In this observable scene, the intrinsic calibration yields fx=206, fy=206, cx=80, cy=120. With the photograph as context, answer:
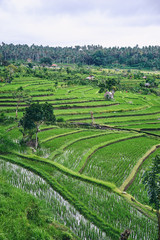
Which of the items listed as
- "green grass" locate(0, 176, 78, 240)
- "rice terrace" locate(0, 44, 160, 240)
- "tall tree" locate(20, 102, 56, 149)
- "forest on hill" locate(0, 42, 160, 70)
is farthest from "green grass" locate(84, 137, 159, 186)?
"forest on hill" locate(0, 42, 160, 70)

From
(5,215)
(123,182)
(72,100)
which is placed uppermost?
(72,100)

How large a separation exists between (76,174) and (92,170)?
7.17 ft

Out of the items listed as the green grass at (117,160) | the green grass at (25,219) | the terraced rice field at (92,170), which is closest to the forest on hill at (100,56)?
the terraced rice field at (92,170)

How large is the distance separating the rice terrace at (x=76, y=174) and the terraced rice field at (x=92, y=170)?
0.19 feet

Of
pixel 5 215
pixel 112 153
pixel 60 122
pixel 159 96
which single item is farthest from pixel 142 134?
pixel 159 96

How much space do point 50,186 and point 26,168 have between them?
408 cm

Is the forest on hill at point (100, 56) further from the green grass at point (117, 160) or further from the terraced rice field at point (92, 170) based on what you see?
the green grass at point (117, 160)

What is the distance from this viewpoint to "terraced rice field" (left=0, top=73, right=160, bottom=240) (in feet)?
45.2

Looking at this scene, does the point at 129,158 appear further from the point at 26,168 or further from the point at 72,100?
the point at 72,100

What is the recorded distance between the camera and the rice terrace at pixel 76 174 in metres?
12.7

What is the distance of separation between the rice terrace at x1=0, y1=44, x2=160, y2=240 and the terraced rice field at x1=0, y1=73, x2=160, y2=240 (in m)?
0.06

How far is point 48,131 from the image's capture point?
3278 cm

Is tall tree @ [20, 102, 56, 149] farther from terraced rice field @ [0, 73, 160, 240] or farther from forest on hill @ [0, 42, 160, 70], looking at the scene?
forest on hill @ [0, 42, 160, 70]

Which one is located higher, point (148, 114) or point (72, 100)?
point (72, 100)
